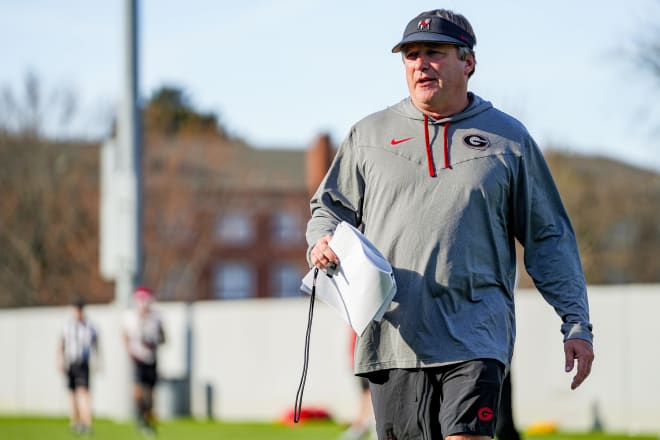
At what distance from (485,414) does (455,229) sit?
0.64 meters

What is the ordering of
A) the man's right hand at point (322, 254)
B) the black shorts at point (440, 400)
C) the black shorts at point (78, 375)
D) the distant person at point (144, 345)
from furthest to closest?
the black shorts at point (78, 375), the distant person at point (144, 345), the man's right hand at point (322, 254), the black shorts at point (440, 400)

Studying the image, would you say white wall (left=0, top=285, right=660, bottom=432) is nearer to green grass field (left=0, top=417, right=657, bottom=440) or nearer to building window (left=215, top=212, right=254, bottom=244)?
green grass field (left=0, top=417, right=657, bottom=440)

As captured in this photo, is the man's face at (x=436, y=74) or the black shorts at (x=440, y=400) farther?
the man's face at (x=436, y=74)

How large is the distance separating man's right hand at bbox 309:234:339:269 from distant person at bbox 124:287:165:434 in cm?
1343

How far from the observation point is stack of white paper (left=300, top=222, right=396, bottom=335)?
4441mm

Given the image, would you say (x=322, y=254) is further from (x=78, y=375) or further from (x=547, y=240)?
(x=78, y=375)

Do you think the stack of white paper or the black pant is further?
the black pant

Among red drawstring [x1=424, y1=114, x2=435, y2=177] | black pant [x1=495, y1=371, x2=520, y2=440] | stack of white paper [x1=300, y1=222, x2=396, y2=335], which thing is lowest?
black pant [x1=495, y1=371, x2=520, y2=440]

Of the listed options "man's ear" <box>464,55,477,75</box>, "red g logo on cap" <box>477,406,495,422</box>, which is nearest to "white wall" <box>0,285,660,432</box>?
"man's ear" <box>464,55,477,75</box>

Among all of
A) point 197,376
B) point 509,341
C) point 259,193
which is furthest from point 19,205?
point 509,341

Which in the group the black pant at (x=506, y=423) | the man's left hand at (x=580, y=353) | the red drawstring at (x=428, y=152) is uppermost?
the red drawstring at (x=428, y=152)

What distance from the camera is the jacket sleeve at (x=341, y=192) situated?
4812 millimetres

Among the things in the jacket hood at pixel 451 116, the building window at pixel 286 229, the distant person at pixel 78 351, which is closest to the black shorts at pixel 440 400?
the jacket hood at pixel 451 116

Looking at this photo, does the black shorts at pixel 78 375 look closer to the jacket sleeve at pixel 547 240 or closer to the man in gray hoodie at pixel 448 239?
the man in gray hoodie at pixel 448 239
